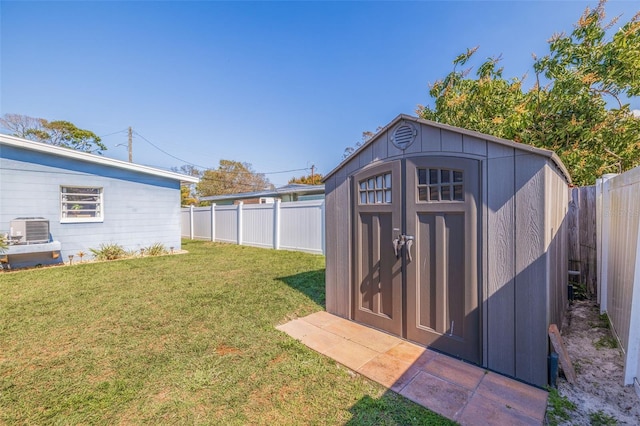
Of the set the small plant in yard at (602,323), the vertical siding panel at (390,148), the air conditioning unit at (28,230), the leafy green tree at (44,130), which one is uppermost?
the leafy green tree at (44,130)

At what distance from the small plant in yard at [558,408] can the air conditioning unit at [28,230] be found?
33.6 ft

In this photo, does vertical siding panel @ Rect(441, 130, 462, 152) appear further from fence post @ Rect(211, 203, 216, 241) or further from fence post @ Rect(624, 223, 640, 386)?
fence post @ Rect(211, 203, 216, 241)

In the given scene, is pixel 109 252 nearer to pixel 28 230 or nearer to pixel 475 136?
pixel 28 230

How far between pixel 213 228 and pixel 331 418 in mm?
11809

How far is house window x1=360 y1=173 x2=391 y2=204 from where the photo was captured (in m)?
3.03

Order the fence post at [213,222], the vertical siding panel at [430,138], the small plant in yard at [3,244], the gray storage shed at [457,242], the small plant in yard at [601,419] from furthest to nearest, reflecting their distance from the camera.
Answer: the fence post at [213,222], the small plant in yard at [3,244], the vertical siding panel at [430,138], the gray storage shed at [457,242], the small plant in yard at [601,419]

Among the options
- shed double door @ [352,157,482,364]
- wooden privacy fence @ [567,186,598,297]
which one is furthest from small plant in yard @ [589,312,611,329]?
shed double door @ [352,157,482,364]

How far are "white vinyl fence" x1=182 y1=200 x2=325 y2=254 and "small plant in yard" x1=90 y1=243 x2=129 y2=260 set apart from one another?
13.0 feet

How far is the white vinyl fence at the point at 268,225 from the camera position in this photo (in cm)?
870

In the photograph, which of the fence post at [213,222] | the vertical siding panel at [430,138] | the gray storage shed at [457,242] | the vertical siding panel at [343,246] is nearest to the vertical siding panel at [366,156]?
the gray storage shed at [457,242]

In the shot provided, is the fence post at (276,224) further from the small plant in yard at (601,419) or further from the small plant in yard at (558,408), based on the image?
the small plant in yard at (601,419)

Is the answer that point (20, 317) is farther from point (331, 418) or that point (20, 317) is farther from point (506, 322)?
point (506, 322)

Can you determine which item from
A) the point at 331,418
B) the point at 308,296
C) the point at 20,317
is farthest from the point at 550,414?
the point at 20,317

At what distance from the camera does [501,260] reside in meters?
2.27
